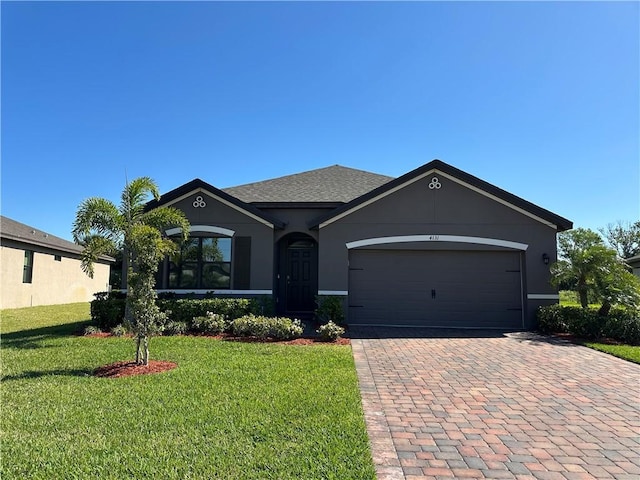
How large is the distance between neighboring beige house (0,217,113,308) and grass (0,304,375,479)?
40.1ft

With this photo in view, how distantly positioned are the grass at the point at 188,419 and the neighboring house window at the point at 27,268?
43.9 feet

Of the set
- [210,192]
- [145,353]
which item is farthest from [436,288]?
[145,353]

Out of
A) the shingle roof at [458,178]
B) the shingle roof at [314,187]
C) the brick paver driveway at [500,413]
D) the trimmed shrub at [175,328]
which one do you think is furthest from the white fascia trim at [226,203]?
the brick paver driveway at [500,413]

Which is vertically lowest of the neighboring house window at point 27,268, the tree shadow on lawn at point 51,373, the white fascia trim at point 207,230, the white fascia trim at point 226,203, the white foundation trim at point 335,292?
the tree shadow on lawn at point 51,373

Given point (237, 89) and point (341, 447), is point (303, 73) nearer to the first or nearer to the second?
point (237, 89)

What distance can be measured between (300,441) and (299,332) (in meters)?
6.09

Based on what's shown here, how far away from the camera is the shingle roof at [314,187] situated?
14.3 meters

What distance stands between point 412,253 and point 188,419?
31.4 feet

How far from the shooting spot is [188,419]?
4.49 meters

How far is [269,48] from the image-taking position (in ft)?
38.2

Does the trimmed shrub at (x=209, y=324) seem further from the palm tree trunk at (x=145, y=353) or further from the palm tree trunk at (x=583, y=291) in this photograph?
the palm tree trunk at (x=583, y=291)

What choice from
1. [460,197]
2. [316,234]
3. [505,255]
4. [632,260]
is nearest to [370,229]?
[316,234]

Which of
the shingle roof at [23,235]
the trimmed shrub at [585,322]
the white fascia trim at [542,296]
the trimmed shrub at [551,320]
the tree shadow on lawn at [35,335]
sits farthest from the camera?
the shingle roof at [23,235]

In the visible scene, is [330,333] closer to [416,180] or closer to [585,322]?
[416,180]
